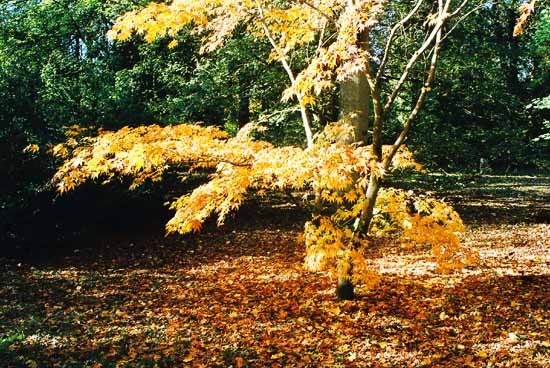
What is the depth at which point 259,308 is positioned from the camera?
634cm

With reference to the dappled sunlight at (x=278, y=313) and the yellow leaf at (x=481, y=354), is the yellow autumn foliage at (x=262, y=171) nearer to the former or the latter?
the dappled sunlight at (x=278, y=313)

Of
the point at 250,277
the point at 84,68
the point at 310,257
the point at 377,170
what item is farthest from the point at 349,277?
the point at 84,68

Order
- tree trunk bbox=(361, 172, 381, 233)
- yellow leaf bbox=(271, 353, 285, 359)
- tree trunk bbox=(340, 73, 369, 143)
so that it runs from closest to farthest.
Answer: yellow leaf bbox=(271, 353, 285, 359) → tree trunk bbox=(361, 172, 381, 233) → tree trunk bbox=(340, 73, 369, 143)

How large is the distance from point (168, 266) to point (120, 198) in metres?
2.76

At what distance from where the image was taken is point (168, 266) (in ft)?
28.0

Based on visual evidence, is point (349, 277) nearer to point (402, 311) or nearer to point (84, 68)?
point (402, 311)

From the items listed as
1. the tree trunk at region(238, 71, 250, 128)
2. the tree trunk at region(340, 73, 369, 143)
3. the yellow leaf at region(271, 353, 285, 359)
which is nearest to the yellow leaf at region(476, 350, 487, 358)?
the yellow leaf at region(271, 353, 285, 359)

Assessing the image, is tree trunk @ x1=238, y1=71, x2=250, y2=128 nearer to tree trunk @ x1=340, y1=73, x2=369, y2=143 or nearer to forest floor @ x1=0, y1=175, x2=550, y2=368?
forest floor @ x1=0, y1=175, x2=550, y2=368

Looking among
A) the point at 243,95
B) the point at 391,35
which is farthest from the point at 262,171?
the point at 243,95

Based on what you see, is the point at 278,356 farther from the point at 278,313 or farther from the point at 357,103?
the point at 357,103

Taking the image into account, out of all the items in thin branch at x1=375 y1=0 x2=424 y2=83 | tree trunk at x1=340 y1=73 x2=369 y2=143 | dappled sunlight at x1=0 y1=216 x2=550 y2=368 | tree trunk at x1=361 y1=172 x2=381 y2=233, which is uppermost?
thin branch at x1=375 y1=0 x2=424 y2=83

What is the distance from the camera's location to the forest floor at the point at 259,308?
16.1 feet

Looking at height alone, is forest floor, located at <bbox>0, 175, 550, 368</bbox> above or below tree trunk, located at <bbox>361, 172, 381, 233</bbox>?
below

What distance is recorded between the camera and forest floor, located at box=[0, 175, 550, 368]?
4898 mm
